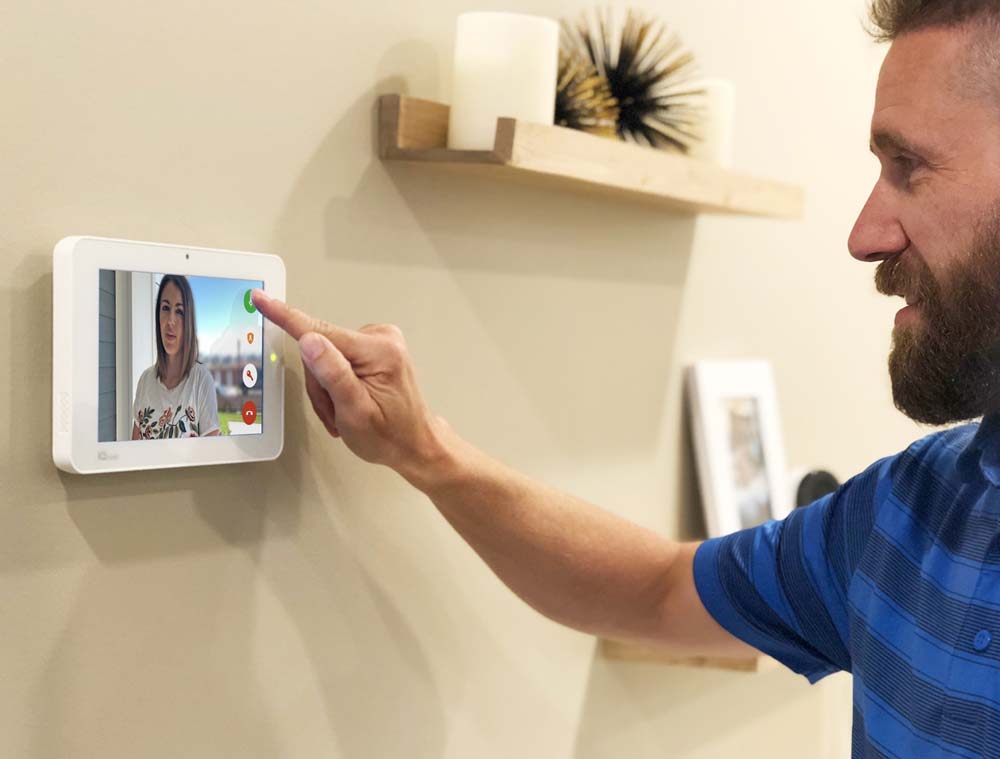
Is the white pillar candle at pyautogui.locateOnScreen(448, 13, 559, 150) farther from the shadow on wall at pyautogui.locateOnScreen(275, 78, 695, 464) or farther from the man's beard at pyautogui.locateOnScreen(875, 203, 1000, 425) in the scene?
the man's beard at pyautogui.locateOnScreen(875, 203, 1000, 425)

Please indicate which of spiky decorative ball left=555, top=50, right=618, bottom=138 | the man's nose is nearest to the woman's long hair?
spiky decorative ball left=555, top=50, right=618, bottom=138

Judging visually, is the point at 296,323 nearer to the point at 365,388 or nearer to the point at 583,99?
the point at 365,388

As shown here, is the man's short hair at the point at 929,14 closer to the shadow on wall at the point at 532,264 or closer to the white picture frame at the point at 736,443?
the shadow on wall at the point at 532,264

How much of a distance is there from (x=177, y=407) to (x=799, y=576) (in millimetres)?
575

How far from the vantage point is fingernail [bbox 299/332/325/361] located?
2.79ft

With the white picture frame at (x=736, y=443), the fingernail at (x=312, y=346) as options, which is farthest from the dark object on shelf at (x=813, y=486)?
the fingernail at (x=312, y=346)

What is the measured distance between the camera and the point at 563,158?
1.00 metres

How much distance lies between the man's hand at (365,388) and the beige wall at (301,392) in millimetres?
59

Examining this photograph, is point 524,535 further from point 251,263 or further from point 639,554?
point 251,263

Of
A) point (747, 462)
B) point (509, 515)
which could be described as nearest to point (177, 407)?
point (509, 515)

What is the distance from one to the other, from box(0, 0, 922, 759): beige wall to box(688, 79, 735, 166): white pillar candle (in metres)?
0.11

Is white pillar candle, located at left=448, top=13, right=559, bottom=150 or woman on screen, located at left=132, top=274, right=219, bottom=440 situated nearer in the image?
woman on screen, located at left=132, top=274, right=219, bottom=440

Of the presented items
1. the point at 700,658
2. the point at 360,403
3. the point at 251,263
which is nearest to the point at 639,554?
the point at 700,658

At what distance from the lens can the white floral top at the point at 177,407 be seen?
0.82 metres
